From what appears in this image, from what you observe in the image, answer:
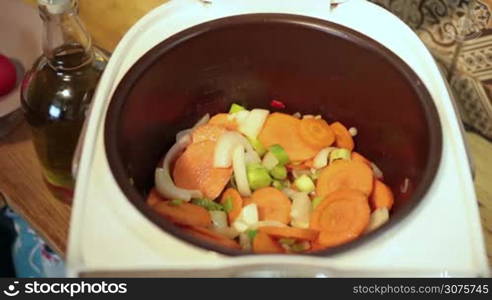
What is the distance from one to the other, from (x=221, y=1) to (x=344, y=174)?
0.25m

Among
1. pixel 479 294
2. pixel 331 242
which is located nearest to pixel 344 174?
pixel 331 242

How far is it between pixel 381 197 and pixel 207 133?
22 centimetres

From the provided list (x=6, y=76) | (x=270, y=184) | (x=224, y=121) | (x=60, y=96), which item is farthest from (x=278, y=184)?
(x=6, y=76)

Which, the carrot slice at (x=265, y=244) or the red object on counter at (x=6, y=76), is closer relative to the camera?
the carrot slice at (x=265, y=244)

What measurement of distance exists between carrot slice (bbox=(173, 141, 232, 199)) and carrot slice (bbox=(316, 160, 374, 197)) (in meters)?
0.11

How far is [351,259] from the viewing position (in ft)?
1.78

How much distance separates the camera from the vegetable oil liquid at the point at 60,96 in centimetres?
81

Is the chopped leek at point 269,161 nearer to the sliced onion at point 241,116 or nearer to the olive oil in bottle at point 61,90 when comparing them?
the sliced onion at point 241,116

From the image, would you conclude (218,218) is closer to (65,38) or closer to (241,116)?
(241,116)

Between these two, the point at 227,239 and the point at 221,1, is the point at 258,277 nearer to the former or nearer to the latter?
the point at 227,239

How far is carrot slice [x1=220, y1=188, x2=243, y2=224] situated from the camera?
714 millimetres

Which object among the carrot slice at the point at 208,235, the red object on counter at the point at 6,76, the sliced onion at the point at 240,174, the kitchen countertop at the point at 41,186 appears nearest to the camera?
the carrot slice at the point at 208,235

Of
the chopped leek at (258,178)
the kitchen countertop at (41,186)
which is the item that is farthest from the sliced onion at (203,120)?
the kitchen countertop at (41,186)

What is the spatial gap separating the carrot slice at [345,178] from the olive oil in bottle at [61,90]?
1.03 feet
